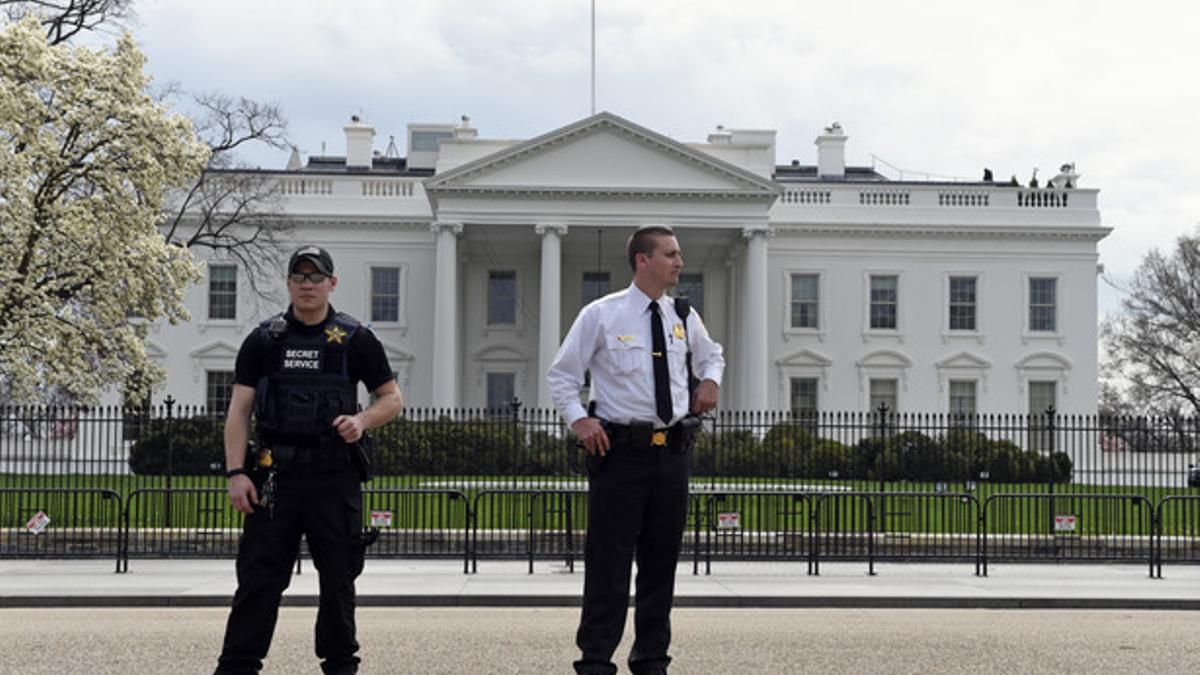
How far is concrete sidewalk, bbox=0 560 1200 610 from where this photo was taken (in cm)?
1223

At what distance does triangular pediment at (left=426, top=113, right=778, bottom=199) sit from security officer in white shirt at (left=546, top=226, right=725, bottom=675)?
142 ft

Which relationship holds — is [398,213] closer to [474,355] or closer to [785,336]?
[474,355]

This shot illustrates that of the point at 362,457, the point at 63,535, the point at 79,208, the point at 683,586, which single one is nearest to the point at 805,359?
the point at 79,208

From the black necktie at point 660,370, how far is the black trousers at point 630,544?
184mm

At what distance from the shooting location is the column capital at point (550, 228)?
4956cm

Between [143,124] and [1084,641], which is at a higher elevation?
[143,124]

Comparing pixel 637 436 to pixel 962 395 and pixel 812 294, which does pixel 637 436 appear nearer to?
pixel 812 294

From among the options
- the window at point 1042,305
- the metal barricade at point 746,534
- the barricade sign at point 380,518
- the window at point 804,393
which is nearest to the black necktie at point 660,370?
the metal barricade at point 746,534

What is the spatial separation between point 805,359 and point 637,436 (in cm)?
4862

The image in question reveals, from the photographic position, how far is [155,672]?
7.51 metres

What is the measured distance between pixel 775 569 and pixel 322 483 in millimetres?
10870

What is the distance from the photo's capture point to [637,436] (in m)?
6.04

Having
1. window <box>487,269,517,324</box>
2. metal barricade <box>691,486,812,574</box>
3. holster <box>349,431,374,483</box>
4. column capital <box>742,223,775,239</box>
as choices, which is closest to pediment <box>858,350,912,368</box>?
column capital <box>742,223,775,239</box>

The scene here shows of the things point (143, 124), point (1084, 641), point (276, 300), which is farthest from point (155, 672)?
point (276, 300)
